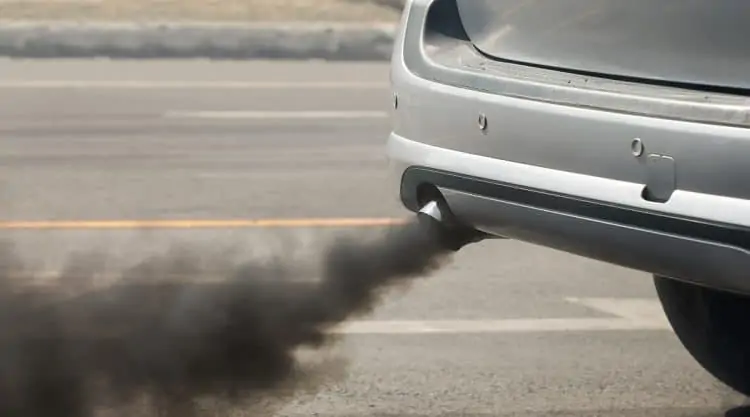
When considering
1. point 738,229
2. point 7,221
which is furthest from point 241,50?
point 738,229

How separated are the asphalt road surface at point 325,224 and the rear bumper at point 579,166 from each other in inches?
12.2

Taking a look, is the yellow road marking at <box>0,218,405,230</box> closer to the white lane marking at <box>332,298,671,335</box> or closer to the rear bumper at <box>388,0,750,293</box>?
the white lane marking at <box>332,298,671,335</box>

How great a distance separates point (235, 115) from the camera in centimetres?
1031

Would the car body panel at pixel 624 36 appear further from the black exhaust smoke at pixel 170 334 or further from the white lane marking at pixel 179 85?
the white lane marking at pixel 179 85

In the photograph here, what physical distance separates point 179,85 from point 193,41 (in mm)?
1620

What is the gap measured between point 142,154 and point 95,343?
5.26 m

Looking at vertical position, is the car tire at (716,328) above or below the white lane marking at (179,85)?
above

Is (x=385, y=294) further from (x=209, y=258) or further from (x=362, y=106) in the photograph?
(x=362, y=106)

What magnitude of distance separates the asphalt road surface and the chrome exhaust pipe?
0.20 metres

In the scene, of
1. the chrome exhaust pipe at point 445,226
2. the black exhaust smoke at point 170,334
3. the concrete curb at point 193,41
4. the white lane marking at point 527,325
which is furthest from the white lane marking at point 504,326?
the concrete curb at point 193,41

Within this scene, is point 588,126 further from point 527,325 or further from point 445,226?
point 527,325

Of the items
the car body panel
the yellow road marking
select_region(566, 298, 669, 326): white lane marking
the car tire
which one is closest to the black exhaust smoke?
the car body panel

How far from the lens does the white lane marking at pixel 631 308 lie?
5176 mm

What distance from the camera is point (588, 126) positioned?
9.71ft
